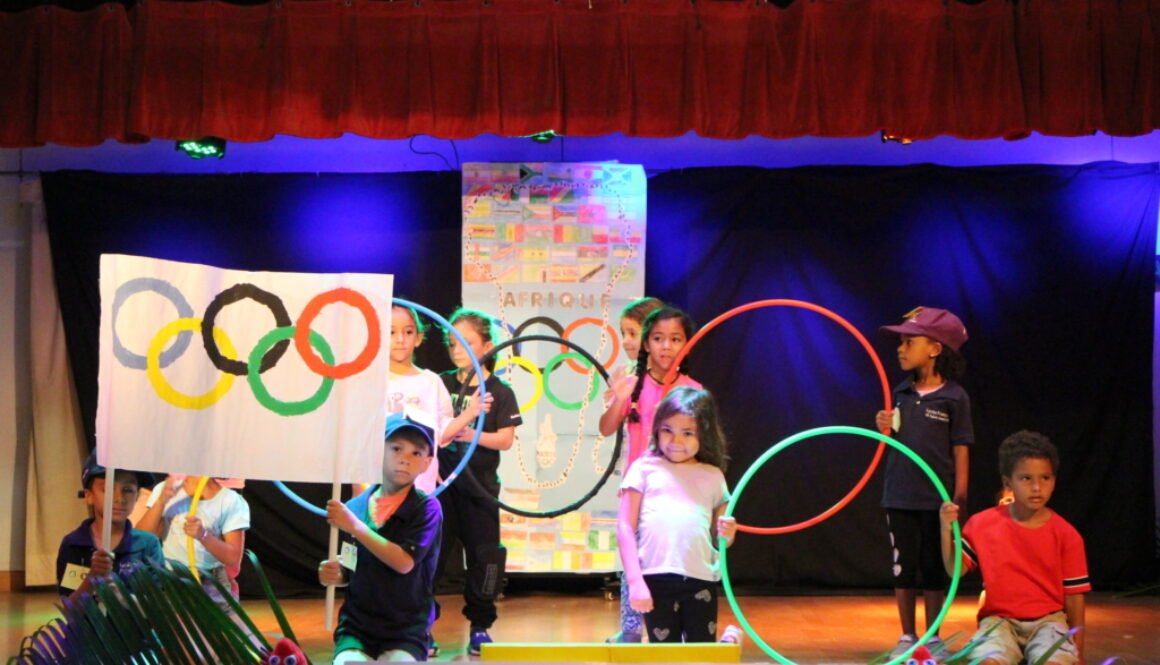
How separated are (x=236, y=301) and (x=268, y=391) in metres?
0.30

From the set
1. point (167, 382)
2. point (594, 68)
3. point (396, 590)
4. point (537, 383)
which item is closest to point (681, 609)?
point (396, 590)

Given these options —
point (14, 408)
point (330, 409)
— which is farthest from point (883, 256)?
point (14, 408)

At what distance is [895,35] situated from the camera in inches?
259

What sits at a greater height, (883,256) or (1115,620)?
(883,256)

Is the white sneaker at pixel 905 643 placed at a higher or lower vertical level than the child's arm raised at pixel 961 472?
lower

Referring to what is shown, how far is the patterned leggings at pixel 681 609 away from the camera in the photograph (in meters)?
4.15

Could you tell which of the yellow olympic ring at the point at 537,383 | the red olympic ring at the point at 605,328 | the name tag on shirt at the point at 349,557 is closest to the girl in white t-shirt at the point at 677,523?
the name tag on shirt at the point at 349,557

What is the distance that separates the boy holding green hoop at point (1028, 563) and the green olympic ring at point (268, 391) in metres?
2.38

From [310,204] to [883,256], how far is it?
3.69 meters

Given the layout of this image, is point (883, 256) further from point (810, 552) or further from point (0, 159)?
point (0, 159)

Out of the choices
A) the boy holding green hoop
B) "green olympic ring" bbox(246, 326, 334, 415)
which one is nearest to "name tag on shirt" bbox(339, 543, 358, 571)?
"green olympic ring" bbox(246, 326, 334, 415)

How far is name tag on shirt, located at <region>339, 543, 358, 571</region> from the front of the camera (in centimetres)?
387

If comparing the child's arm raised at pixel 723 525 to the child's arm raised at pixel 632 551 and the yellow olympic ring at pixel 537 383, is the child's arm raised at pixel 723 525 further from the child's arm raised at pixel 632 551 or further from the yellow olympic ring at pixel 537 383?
the yellow olympic ring at pixel 537 383

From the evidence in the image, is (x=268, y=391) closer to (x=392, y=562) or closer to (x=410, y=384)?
(x=392, y=562)
